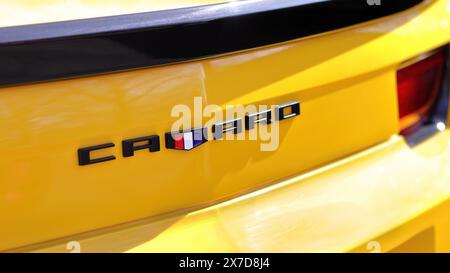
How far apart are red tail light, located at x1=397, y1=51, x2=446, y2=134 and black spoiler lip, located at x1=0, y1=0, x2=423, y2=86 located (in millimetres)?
463

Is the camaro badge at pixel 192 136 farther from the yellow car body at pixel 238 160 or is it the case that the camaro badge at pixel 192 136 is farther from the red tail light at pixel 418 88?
the red tail light at pixel 418 88

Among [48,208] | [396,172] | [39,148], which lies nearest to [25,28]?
[39,148]

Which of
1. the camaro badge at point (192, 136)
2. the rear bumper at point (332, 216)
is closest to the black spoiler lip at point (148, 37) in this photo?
the camaro badge at point (192, 136)

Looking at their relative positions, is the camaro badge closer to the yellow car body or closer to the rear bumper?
the yellow car body

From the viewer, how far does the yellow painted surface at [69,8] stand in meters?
1.34

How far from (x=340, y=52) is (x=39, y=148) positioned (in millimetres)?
805

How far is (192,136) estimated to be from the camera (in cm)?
144

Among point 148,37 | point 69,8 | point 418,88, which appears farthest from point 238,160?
point 418,88

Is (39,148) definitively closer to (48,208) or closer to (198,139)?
(48,208)

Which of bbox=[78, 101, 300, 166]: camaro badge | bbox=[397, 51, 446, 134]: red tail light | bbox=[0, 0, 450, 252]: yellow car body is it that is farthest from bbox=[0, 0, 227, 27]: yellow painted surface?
bbox=[397, 51, 446, 134]: red tail light

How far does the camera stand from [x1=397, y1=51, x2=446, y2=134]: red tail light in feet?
6.22

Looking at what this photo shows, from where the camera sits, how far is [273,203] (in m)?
1.62

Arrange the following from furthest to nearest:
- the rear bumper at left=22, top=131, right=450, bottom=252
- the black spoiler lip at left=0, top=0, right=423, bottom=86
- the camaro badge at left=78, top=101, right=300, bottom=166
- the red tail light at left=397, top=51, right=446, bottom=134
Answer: the red tail light at left=397, top=51, right=446, bottom=134 → the rear bumper at left=22, top=131, right=450, bottom=252 → the camaro badge at left=78, top=101, right=300, bottom=166 → the black spoiler lip at left=0, top=0, right=423, bottom=86

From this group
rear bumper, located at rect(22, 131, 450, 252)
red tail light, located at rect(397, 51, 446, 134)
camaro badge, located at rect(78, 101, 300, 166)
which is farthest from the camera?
red tail light, located at rect(397, 51, 446, 134)
